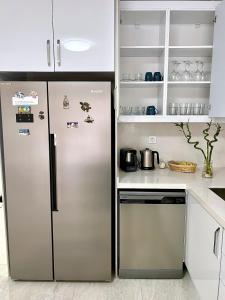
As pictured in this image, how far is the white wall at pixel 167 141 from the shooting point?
2783mm

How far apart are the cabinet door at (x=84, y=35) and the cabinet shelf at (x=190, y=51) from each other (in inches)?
24.6

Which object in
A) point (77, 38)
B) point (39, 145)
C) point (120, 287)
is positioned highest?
point (77, 38)

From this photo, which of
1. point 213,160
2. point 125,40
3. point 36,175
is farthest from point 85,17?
point 213,160

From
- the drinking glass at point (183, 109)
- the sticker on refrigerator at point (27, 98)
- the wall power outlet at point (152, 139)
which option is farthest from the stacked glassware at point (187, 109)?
the sticker on refrigerator at point (27, 98)

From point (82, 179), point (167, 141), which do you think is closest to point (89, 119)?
point (82, 179)

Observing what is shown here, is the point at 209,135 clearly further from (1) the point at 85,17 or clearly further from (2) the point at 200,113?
(1) the point at 85,17

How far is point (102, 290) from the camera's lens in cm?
221

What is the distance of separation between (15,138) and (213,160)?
203 cm

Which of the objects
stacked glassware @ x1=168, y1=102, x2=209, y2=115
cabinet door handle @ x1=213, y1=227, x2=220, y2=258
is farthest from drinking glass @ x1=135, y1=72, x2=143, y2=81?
cabinet door handle @ x1=213, y1=227, x2=220, y2=258

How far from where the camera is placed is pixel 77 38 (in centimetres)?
216

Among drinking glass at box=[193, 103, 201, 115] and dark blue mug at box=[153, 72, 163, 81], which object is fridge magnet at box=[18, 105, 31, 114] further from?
drinking glass at box=[193, 103, 201, 115]

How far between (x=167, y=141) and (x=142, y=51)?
96 centimetres

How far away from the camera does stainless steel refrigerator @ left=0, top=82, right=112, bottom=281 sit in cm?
206

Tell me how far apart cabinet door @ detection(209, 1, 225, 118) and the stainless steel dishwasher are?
0.78 m
